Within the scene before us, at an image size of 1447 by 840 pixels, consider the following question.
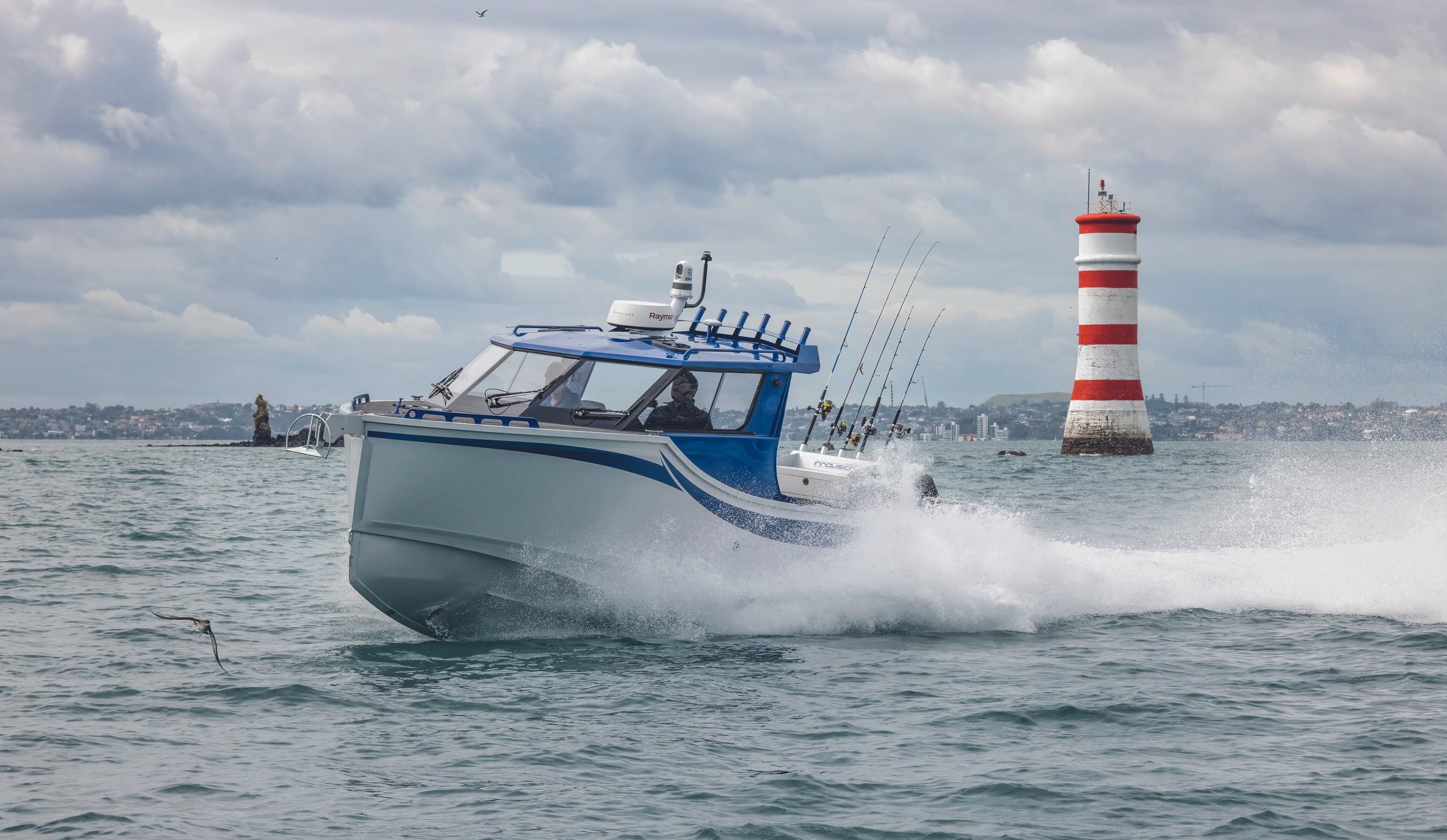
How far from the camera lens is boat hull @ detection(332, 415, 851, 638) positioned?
10.2 metres

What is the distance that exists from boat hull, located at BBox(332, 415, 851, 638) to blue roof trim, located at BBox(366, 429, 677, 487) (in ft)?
0.03

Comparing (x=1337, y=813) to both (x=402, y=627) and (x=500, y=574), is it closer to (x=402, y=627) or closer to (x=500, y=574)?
(x=500, y=574)

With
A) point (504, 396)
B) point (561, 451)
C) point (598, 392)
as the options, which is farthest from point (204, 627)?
point (598, 392)

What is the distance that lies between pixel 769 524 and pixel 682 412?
4.26 feet

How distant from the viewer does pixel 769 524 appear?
11.7 metres

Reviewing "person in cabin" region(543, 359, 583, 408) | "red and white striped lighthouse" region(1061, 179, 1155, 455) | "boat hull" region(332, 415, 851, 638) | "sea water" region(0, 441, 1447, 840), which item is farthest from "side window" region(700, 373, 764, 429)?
"red and white striped lighthouse" region(1061, 179, 1155, 455)

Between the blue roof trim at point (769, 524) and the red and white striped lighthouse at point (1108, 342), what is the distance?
4088 cm

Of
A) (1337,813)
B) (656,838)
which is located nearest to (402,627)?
(656,838)

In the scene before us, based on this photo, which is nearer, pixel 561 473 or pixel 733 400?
pixel 561 473

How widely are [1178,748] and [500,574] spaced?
215 inches

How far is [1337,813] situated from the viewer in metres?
6.59

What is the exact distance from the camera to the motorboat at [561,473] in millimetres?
10281

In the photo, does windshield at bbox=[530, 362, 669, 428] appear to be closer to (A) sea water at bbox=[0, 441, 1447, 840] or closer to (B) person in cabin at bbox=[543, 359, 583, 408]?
(B) person in cabin at bbox=[543, 359, 583, 408]

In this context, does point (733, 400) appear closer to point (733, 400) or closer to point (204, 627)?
point (733, 400)
